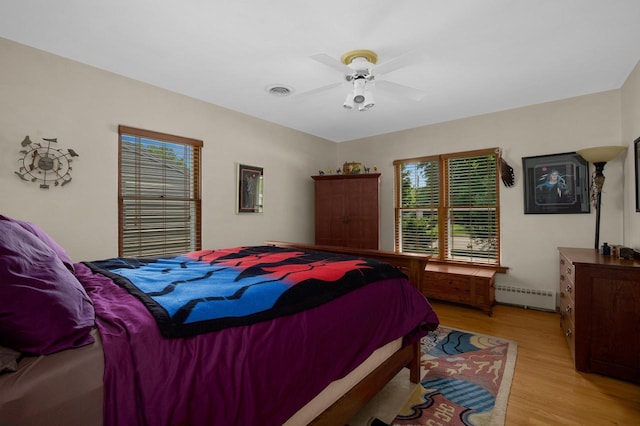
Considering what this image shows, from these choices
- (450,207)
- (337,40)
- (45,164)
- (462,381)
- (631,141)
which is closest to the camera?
(462,381)

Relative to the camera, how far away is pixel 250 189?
4199 mm

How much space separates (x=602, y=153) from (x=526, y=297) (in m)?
1.86

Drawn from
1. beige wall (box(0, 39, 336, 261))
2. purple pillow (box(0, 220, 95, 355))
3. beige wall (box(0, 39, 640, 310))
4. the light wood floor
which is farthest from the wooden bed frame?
beige wall (box(0, 39, 640, 310))

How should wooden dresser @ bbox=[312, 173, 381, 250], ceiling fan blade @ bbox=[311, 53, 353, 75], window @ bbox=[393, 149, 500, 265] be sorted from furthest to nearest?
1. wooden dresser @ bbox=[312, 173, 381, 250]
2. window @ bbox=[393, 149, 500, 265]
3. ceiling fan blade @ bbox=[311, 53, 353, 75]

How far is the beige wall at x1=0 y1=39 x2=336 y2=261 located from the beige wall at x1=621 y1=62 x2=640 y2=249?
161 inches

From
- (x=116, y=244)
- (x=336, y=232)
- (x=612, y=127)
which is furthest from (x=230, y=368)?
(x=612, y=127)

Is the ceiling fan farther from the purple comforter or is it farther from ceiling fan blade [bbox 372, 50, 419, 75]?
the purple comforter

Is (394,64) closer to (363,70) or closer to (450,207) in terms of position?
(363,70)

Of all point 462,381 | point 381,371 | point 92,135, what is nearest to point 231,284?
point 381,371

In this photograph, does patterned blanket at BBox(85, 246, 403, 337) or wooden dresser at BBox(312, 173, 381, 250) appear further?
wooden dresser at BBox(312, 173, 381, 250)

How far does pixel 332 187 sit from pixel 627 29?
3.49 m

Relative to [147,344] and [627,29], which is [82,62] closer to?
[147,344]

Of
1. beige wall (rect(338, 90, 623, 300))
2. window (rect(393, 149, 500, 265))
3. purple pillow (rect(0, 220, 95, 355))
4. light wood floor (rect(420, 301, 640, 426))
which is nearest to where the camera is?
purple pillow (rect(0, 220, 95, 355))

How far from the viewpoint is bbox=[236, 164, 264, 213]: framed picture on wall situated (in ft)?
13.3
